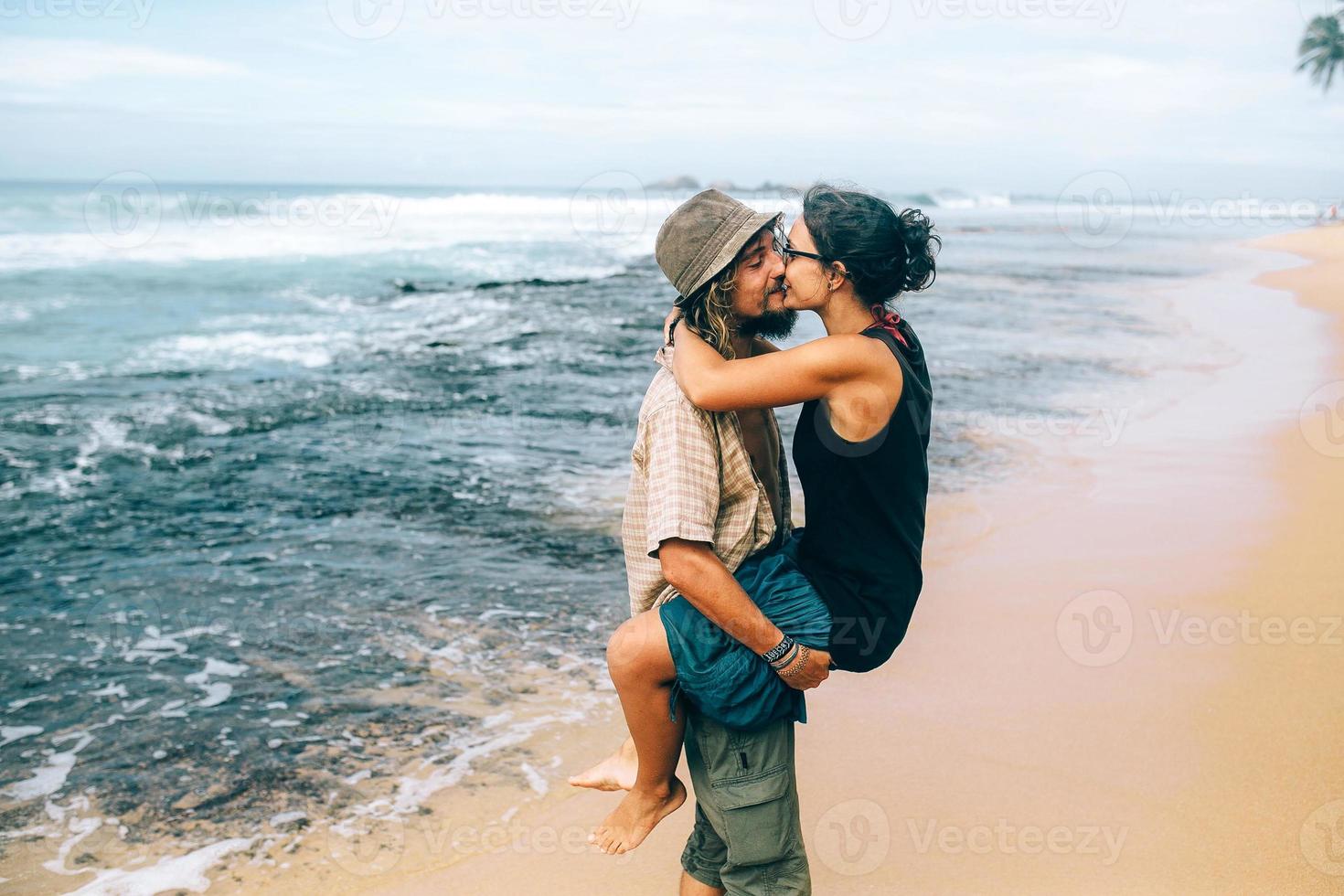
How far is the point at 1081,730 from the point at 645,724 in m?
2.21

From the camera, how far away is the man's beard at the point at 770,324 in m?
2.48

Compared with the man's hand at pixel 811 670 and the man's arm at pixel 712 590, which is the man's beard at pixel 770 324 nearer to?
the man's arm at pixel 712 590

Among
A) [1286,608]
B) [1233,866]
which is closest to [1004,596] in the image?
[1286,608]

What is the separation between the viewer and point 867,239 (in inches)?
93.2

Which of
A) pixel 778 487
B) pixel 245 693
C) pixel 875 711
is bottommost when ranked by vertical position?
pixel 245 693

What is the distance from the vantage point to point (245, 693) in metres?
4.58

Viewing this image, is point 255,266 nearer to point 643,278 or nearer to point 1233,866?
point 643,278

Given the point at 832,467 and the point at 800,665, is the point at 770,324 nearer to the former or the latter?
the point at 832,467

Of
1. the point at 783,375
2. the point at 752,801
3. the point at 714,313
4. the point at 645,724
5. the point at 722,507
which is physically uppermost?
the point at 714,313

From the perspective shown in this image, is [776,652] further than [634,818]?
No

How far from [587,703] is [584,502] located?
2884mm

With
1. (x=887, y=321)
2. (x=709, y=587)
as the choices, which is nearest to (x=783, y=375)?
Result: (x=887, y=321)

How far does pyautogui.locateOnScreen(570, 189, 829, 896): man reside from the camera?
2229 millimetres

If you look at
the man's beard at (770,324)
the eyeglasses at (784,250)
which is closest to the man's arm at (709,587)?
the man's beard at (770,324)
